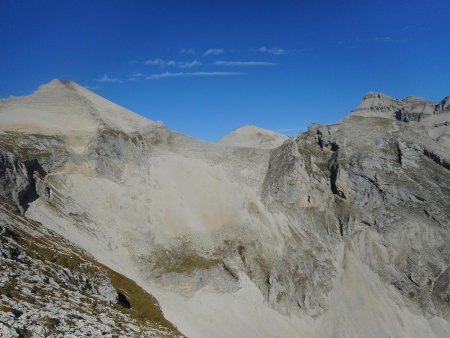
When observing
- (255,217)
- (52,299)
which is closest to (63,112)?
(255,217)

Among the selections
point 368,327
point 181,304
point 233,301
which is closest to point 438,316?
point 368,327

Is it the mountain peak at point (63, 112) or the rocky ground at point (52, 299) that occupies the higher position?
the mountain peak at point (63, 112)

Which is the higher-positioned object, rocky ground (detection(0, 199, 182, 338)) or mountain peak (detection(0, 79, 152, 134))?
mountain peak (detection(0, 79, 152, 134))

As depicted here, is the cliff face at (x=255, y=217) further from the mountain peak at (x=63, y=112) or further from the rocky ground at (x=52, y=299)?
the rocky ground at (x=52, y=299)

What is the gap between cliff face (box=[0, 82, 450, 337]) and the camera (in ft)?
260

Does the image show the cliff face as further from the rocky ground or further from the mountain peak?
the rocky ground

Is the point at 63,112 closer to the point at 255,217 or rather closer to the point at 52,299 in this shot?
the point at 255,217

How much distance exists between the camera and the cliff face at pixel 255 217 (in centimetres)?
7938

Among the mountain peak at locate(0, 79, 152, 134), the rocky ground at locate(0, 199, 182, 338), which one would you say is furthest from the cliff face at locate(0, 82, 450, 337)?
the rocky ground at locate(0, 199, 182, 338)

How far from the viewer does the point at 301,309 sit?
89.9 meters

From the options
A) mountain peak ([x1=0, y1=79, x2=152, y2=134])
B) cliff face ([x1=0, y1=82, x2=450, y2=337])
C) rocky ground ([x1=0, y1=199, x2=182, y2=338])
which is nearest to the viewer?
rocky ground ([x1=0, y1=199, x2=182, y2=338])

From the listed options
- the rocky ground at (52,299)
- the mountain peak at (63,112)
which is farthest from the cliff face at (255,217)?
the rocky ground at (52,299)

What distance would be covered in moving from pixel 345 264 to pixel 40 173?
74.6 metres

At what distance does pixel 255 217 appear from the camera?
99062 millimetres
